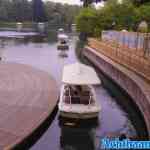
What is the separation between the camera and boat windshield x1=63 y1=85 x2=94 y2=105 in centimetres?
1806

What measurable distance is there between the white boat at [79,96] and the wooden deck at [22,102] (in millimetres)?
833

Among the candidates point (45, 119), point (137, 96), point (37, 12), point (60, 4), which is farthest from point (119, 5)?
point (60, 4)

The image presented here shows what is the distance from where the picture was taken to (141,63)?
24828 millimetres

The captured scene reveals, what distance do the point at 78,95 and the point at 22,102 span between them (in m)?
2.84

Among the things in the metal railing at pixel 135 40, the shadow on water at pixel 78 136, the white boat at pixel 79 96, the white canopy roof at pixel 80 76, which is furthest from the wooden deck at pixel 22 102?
the metal railing at pixel 135 40

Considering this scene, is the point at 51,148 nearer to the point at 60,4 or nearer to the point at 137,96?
the point at 137,96

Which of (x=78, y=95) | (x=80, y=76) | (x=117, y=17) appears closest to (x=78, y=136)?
(x=78, y=95)

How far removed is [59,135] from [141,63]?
408 inches

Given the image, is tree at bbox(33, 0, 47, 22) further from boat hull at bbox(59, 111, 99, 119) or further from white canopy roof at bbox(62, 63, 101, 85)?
boat hull at bbox(59, 111, 99, 119)

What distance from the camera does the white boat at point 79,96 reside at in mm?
17422

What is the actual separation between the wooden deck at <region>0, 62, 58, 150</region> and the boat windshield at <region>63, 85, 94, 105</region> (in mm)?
927

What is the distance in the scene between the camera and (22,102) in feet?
61.9

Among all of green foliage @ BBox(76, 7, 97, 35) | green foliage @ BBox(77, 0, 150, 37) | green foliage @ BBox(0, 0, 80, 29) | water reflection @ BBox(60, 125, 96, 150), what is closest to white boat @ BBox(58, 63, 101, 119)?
water reflection @ BBox(60, 125, 96, 150)

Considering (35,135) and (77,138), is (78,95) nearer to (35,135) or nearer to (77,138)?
(77,138)
